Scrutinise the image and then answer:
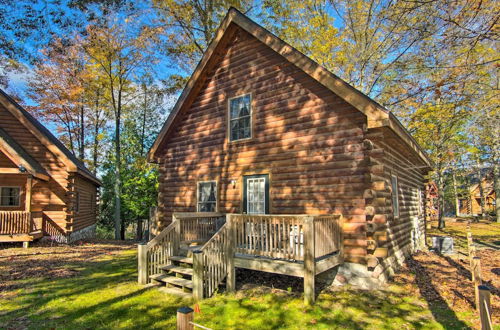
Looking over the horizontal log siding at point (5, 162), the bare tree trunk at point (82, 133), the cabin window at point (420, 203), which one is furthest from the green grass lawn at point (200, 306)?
the bare tree trunk at point (82, 133)

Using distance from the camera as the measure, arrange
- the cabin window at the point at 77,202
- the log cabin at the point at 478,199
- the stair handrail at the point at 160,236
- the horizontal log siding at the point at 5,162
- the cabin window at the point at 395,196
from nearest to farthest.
A: the stair handrail at the point at 160,236, the cabin window at the point at 395,196, the horizontal log siding at the point at 5,162, the cabin window at the point at 77,202, the log cabin at the point at 478,199

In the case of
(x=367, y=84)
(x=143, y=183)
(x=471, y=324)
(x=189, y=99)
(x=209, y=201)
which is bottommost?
(x=471, y=324)

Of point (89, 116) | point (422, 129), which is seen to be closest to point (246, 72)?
point (422, 129)

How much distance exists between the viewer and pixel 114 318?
5703 millimetres

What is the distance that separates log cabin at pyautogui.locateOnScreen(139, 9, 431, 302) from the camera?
726 cm

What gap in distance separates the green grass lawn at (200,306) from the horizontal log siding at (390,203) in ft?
4.25

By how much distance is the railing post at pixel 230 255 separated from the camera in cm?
729

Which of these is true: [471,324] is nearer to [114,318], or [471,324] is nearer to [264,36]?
[114,318]

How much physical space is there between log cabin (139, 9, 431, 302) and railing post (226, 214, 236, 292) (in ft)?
0.08

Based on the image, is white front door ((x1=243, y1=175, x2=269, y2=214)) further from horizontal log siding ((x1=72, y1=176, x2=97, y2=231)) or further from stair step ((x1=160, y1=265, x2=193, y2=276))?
horizontal log siding ((x1=72, y1=176, x2=97, y2=231))

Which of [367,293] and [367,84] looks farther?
[367,84]

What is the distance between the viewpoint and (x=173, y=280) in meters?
7.62

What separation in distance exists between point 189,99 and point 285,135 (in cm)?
464

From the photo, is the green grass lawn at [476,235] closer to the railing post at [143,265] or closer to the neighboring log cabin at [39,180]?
the railing post at [143,265]
